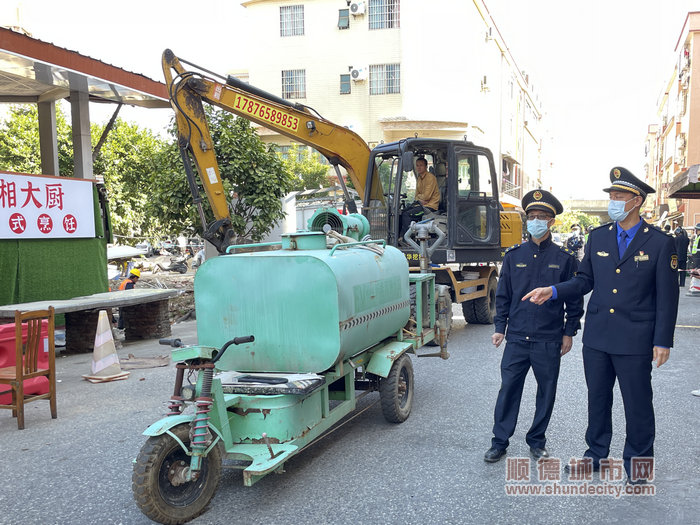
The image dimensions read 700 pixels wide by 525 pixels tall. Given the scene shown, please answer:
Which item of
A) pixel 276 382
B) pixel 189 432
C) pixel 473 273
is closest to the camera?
pixel 189 432

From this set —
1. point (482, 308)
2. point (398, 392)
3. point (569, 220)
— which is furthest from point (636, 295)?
point (569, 220)

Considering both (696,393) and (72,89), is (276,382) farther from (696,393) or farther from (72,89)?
(72,89)

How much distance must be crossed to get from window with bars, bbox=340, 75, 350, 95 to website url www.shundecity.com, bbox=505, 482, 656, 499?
30.8 metres

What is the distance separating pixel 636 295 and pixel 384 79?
29.9 meters

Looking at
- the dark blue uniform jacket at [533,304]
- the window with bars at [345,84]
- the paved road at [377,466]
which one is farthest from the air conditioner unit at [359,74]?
the dark blue uniform jacket at [533,304]

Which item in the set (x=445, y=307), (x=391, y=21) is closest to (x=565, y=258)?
(x=445, y=307)

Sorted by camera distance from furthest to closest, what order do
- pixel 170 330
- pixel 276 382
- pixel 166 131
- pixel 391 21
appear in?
pixel 391 21, pixel 166 131, pixel 170 330, pixel 276 382

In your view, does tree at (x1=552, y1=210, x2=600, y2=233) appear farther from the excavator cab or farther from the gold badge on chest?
the gold badge on chest

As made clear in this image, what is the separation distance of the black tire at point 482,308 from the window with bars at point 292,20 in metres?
27.1

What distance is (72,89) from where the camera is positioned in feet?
40.4

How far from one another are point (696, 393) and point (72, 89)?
12.1m

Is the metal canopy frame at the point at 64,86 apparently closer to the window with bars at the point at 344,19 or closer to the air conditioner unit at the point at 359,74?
the air conditioner unit at the point at 359,74

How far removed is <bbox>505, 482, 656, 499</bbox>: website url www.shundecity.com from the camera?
4.12 metres

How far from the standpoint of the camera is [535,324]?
181 inches
